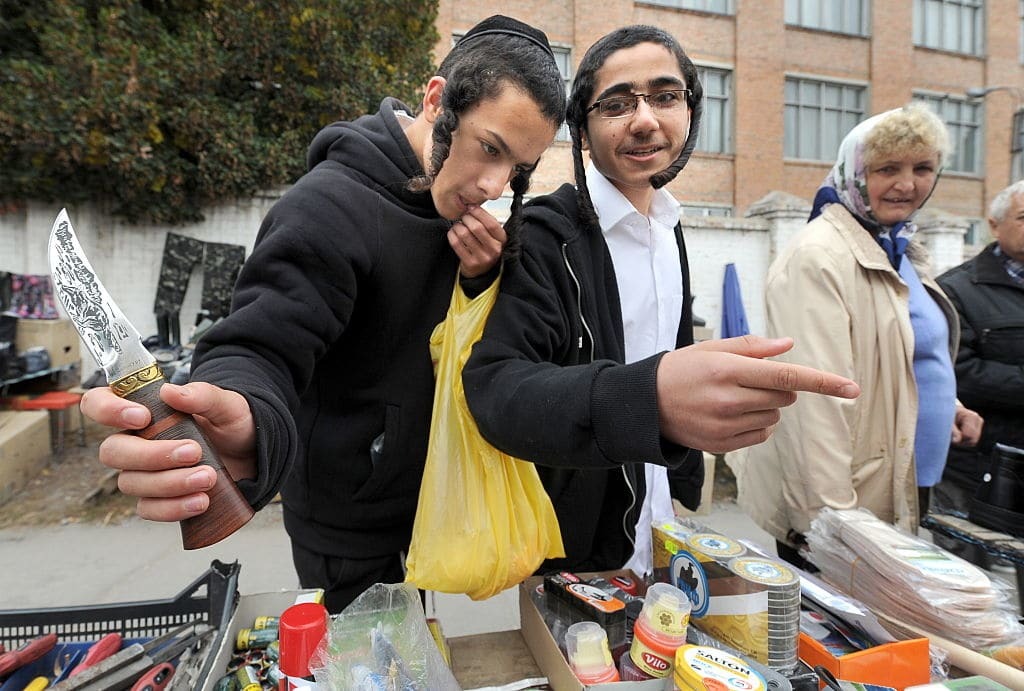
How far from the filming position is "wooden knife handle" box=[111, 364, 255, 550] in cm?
65

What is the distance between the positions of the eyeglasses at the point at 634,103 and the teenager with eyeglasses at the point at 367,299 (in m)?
0.26

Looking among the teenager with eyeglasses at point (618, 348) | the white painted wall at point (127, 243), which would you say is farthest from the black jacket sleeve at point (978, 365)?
the white painted wall at point (127, 243)

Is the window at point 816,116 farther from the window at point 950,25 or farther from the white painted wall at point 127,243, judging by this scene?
the white painted wall at point 127,243

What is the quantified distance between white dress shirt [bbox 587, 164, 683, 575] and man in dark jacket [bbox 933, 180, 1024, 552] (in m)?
1.41

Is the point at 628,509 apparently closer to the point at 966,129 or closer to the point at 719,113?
the point at 719,113

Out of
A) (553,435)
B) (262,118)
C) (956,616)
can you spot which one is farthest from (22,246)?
(956,616)

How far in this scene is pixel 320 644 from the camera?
2.87ft

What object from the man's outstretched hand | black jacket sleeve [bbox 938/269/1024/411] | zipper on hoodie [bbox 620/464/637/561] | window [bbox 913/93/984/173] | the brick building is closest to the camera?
the man's outstretched hand

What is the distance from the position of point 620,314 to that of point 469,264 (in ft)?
1.26

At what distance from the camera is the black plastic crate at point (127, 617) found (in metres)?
1.16

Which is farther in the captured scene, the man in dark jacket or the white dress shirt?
the man in dark jacket

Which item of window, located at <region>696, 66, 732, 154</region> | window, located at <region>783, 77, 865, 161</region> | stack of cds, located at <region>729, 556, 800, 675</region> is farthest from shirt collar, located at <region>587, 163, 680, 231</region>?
window, located at <region>783, 77, 865, 161</region>

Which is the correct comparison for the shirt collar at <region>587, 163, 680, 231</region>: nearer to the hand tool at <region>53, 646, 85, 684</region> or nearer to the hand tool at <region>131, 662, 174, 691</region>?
the hand tool at <region>131, 662, 174, 691</region>

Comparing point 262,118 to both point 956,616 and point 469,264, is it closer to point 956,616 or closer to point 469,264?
point 469,264
